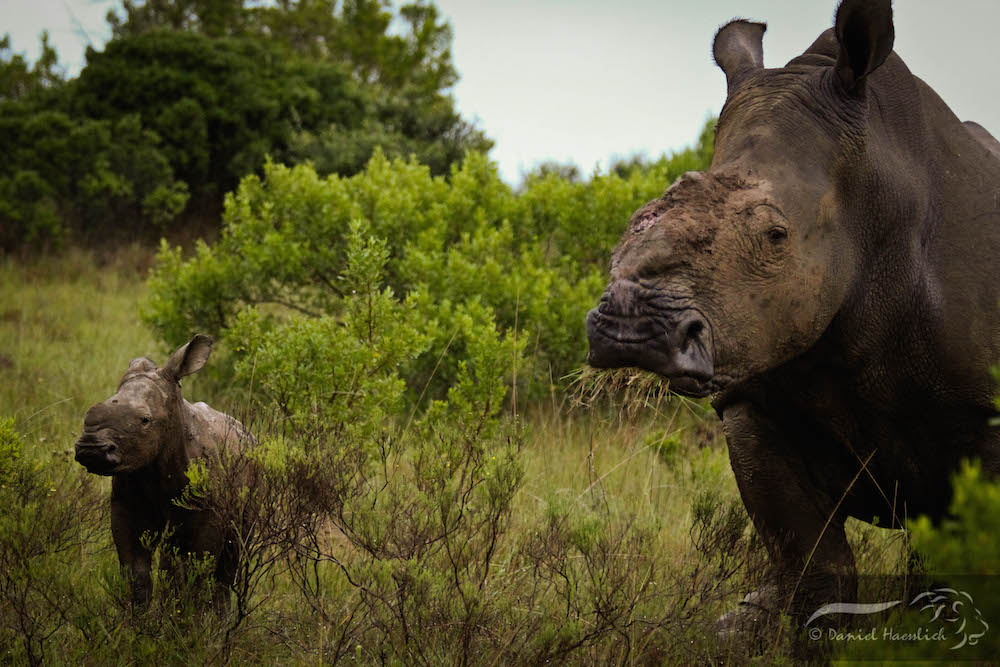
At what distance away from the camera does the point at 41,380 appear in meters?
7.35

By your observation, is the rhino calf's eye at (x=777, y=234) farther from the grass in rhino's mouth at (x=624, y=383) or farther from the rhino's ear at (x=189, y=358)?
the rhino's ear at (x=189, y=358)

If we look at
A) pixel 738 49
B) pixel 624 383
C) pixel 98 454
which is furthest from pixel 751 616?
pixel 98 454

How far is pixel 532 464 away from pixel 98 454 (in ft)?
11.0

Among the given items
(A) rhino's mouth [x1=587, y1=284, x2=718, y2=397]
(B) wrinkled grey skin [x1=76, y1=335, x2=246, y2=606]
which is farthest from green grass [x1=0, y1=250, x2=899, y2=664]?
(A) rhino's mouth [x1=587, y1=284, x2=718, y2=397]

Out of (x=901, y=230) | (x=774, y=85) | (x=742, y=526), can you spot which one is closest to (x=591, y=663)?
(x=742, y=526)

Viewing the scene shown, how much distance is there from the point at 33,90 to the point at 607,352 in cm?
1655

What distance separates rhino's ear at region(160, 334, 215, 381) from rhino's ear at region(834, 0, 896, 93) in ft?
7.98

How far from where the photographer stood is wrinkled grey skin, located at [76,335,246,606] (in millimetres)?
3469

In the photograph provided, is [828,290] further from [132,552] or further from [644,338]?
[132,552]

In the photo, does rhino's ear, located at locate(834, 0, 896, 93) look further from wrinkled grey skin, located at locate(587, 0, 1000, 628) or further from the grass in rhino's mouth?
the grass in rhino's mouth

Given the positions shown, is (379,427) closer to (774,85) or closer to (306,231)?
(774,85)

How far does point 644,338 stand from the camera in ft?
8.34

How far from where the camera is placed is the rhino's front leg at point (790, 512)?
11.6 feet

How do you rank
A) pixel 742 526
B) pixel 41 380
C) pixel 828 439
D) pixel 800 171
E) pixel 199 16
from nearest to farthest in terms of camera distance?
pixel 800 171, pixel 828 439, pixel 742 526, pixel 41 380, pixel 199 16
